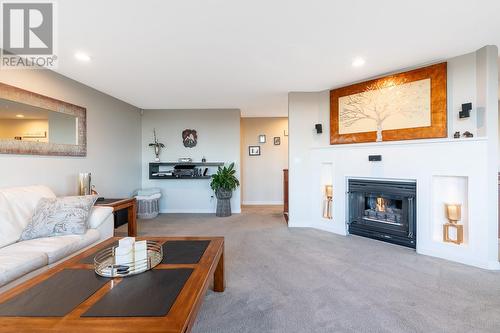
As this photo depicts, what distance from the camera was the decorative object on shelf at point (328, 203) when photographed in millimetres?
4078

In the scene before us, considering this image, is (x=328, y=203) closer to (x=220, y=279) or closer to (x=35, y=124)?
(x=220, y=279)

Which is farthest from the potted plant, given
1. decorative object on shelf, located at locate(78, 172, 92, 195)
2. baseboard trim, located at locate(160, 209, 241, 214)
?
decorative object on shelf, located at locate(78, 172, 92, 195)

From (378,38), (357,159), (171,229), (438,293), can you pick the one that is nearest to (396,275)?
(438,293)

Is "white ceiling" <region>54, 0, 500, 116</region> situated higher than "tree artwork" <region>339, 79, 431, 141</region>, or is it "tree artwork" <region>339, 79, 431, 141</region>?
"white ceiling" <region>54, 0, 500, 116</region>

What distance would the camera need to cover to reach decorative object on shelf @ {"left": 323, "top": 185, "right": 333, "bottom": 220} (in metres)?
4.08

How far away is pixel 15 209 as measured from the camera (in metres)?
2.31

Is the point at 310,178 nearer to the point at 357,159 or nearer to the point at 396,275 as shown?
the point at 357,159

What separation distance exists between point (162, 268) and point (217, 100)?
12.3 ft

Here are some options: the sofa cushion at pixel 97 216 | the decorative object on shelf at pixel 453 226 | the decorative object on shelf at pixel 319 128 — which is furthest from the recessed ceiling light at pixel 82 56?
the decorative object on shelf at pixel 453 226

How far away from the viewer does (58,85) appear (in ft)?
10.6

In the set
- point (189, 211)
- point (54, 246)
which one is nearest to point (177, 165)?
point (189, 211)

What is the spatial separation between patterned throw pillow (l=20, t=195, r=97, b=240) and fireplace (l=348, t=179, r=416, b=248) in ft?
11.5

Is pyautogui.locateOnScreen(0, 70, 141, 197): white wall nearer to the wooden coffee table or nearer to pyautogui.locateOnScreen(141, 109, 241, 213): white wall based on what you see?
pyautogui.locateOnScreen(141, 109, 241, 213): white wall

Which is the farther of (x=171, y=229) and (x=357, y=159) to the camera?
(x=171, y=229)
